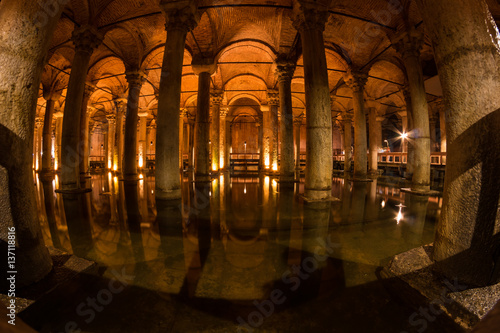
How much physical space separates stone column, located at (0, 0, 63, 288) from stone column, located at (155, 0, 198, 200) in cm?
412

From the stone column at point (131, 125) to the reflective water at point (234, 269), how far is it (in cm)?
628

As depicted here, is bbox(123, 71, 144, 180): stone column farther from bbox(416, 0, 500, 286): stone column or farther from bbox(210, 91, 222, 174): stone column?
bbox(416, 0, 500, 286): stone column

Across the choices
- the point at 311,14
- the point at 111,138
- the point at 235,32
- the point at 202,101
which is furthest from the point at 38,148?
the point at 311,14

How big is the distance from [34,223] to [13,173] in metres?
0.46

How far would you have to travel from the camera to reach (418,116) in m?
7.52

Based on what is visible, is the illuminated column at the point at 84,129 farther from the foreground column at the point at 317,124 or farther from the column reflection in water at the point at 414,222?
the column reflection in water at the point at 414,222

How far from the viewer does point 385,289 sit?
195cm

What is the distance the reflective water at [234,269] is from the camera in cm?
160

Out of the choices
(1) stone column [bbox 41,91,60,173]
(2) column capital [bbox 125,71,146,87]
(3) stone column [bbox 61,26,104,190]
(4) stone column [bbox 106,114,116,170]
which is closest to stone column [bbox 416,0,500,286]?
(3) stone column [bbox 61,26,104,190]

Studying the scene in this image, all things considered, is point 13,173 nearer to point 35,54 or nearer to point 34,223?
point 34,223

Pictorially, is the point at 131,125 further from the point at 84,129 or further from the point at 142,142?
the point at 142,142

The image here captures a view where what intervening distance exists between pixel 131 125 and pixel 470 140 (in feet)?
38.0

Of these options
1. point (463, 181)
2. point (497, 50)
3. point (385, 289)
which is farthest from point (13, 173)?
point (497, 50)

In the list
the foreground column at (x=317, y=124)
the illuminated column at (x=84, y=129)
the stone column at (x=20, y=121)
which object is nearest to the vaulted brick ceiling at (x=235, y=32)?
the illuminated column at (x=84, y=129)
